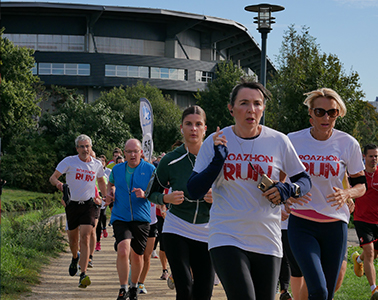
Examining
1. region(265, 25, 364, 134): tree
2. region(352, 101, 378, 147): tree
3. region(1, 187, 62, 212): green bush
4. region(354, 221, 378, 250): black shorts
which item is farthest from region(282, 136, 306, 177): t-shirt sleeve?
region(352, 101, 378, 147): tree

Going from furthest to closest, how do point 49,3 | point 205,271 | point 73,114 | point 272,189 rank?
point 49,3
point 73,114
point 205,271
point 272,189

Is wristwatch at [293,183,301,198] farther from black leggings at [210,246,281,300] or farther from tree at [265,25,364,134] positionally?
tree at [265,25,364,134]

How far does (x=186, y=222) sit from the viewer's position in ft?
17.4

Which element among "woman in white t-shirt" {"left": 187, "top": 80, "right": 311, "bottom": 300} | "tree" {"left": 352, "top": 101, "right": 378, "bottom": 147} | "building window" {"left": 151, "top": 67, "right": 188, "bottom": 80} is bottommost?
"woman in white t-shirt" {"left": 187, "top": 80, "right": 311, "bottom": 300}

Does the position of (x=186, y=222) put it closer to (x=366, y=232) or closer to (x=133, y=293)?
(x=133, y=293)

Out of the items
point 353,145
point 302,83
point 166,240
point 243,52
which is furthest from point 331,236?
point 243,52

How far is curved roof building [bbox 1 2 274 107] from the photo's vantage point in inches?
2785

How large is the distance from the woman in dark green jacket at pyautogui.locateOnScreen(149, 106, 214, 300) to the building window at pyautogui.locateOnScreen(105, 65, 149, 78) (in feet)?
219

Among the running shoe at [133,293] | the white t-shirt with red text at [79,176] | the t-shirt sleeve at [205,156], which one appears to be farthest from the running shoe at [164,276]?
the t-shirt sleeve at [205,156]

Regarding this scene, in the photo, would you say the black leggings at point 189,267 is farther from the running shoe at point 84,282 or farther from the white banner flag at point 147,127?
the white banner flag at point 147,127

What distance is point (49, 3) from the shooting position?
69.4m

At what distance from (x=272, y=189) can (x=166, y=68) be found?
7056cm

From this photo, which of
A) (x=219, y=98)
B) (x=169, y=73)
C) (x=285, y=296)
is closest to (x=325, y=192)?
(x=285, y=296)

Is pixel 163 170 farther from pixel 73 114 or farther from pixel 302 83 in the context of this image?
pixel 73 114
